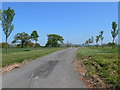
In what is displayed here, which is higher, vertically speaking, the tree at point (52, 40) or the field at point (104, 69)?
the tree at point (52, 40)

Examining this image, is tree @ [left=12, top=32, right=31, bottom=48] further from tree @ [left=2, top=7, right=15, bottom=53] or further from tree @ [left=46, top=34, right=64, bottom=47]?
tree @ [left=2, top=7, right=15, bottom=53]

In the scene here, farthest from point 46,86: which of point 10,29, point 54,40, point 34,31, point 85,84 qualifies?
point 54,40

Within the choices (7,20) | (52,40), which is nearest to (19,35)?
(52,40)

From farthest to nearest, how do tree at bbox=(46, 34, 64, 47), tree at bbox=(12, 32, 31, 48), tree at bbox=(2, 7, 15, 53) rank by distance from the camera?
tree at bbox=(46, 34, 64, 47) < tree at bbox=(12, 32, 31, 48) < tree at bbox=(2, 7, 15, 53)

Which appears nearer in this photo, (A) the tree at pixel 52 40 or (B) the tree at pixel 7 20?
(B) the tree at pixel 7 20

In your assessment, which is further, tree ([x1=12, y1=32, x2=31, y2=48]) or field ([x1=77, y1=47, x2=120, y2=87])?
tree ([x1=12, y1=32, x2=31, y2=48])

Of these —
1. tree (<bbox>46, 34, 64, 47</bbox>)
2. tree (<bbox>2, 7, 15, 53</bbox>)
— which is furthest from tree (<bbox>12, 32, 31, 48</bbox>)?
tree (<bbox>2, 7, 15, 53</bbox>)

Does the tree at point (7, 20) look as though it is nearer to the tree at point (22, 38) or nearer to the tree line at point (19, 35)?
the tree line at point (19, 35)

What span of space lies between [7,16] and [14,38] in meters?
48.2

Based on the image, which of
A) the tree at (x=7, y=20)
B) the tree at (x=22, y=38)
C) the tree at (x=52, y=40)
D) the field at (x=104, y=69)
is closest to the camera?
the field at (x=104, y=69)

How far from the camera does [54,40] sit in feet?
309

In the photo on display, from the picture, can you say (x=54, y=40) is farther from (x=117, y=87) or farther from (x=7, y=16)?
(x=117, y=87)

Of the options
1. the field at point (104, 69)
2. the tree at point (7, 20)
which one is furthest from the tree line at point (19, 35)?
the field at point (104, 69)

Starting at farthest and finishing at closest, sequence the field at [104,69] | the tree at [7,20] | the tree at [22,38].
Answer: the tree at [22,38], the tree at [7,20], the field at [104,69]
